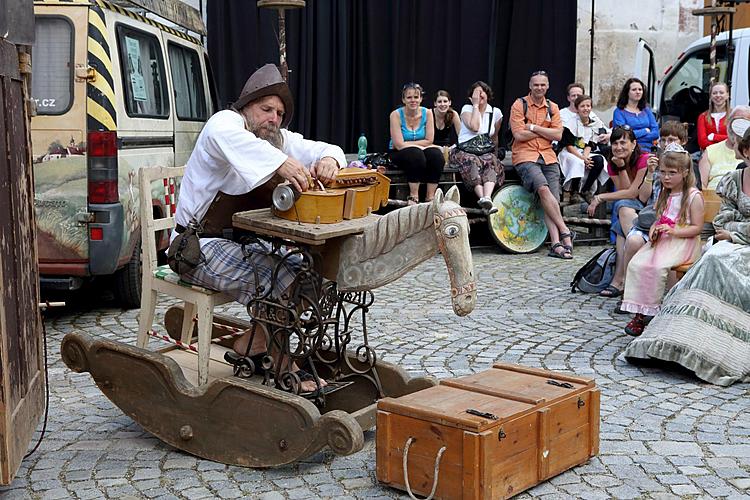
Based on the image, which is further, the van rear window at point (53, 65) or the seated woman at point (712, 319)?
the van rear window at point (53, 65)

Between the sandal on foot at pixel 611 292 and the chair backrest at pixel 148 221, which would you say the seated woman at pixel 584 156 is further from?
the chair backrest at pixel 148 221

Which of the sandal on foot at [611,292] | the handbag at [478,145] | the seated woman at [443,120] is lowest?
the sandal on foot at [611,292]

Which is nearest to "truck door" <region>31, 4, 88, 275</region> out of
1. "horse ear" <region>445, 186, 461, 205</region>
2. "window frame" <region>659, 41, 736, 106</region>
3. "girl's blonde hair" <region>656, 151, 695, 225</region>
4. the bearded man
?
the bearded man

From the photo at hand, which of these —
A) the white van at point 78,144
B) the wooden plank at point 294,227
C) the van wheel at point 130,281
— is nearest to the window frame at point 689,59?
the van wheel at point 130,281

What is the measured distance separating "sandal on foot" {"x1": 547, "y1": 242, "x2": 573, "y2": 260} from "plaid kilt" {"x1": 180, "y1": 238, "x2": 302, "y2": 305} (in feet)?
18.6

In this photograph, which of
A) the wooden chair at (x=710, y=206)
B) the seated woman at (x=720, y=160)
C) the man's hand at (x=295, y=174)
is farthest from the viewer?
the seated woman at (x=720, y=160)

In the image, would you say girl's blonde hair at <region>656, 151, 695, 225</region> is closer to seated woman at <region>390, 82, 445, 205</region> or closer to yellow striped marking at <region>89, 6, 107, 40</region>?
seated woman at <region>390, 82, 445, 205</region>

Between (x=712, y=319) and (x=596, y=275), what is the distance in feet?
7.78

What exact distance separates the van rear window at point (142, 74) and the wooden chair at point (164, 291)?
1967 mm

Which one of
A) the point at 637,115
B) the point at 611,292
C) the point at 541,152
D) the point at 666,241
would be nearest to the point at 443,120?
the point at 541,152

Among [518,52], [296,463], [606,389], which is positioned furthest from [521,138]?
[296,463]

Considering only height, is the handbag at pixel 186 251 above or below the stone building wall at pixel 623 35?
below

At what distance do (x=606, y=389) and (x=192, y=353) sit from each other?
7.11ft

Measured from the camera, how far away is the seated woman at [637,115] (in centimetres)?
1095
